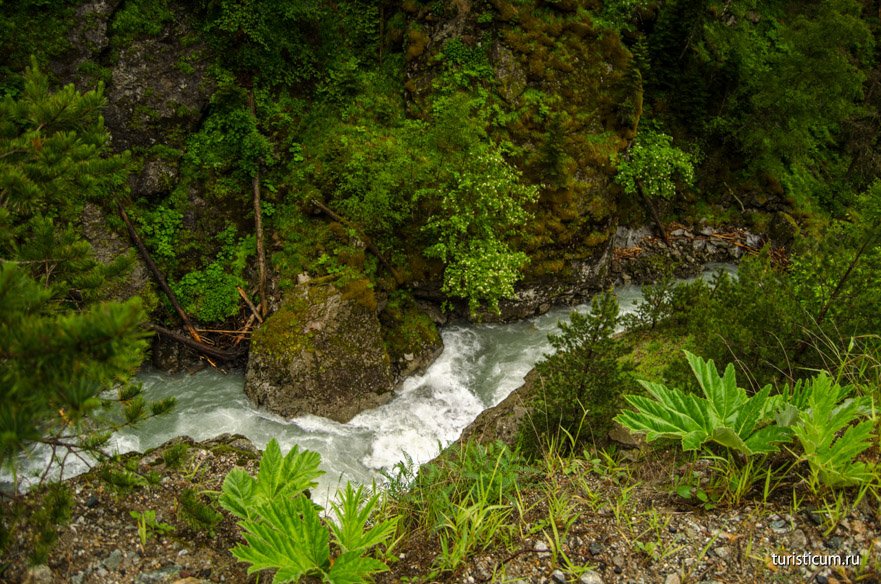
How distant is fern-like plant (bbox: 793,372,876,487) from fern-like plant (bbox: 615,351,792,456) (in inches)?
5.5

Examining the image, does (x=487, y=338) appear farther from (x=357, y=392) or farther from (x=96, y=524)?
(x=96, y=524)

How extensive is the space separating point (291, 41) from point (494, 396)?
9408 mm

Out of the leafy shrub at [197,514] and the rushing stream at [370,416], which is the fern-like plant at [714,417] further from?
the rushing stream at [370,416]

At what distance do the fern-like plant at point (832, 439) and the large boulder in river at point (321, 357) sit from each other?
7.35 meters

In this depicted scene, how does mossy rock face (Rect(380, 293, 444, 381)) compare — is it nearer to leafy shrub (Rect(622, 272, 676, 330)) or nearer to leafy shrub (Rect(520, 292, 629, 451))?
leafy shrub (Rect(622, 272, 676, 330))

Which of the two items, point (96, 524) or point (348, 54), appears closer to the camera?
point (96, 524)

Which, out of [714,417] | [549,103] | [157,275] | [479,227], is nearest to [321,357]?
[157,275]

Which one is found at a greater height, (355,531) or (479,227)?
(355,531)

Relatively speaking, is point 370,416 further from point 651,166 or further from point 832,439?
point 651,166

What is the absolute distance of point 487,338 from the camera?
36.8 ft

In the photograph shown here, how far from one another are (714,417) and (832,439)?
0.58 m

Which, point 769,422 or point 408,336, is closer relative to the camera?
point 769,422

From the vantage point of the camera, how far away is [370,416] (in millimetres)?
Answer: 9039

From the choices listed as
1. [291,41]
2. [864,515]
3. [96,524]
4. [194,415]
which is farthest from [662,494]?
[291,41]
